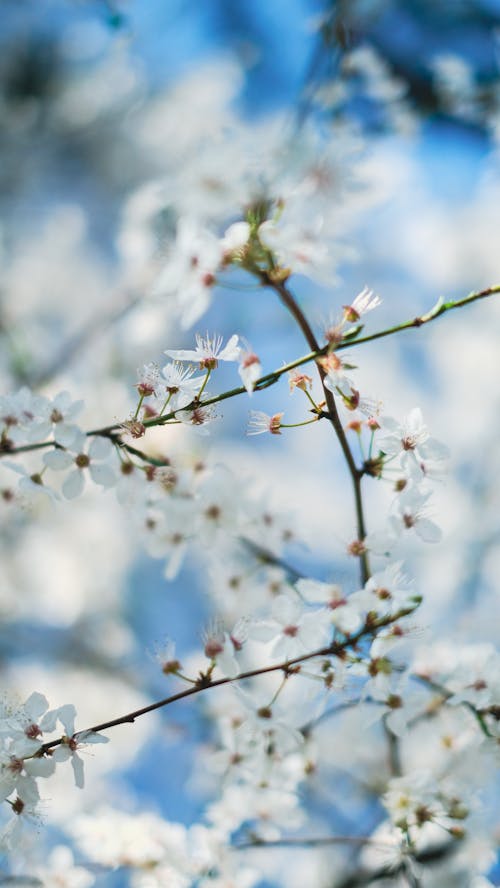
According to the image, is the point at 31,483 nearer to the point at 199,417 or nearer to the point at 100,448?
the point at 100,448

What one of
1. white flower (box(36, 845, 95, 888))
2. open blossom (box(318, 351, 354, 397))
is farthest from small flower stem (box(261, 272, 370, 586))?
white flower (box(36, 845, 95, 888))

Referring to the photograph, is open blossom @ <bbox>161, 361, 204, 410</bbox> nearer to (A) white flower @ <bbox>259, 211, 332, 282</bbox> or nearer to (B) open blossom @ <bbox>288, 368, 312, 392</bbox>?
(B) open blossom @ <bbox>288, 368, 312, 392</bbox>

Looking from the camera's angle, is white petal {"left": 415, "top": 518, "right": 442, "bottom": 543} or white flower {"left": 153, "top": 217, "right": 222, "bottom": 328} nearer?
white flower {"left": 153, "top": 217, "right": 222, "bottom": 328}

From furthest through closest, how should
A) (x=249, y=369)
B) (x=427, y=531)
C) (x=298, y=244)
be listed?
(x=427, y=531)
(x=249, y=369)
(x=298, y=244)

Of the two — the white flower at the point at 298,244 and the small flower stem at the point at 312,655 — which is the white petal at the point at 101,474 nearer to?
the small flower stem at the point at 312,655

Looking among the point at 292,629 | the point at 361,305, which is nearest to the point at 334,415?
the point at 361,305

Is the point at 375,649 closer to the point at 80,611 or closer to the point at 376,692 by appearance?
the point at 376,692
